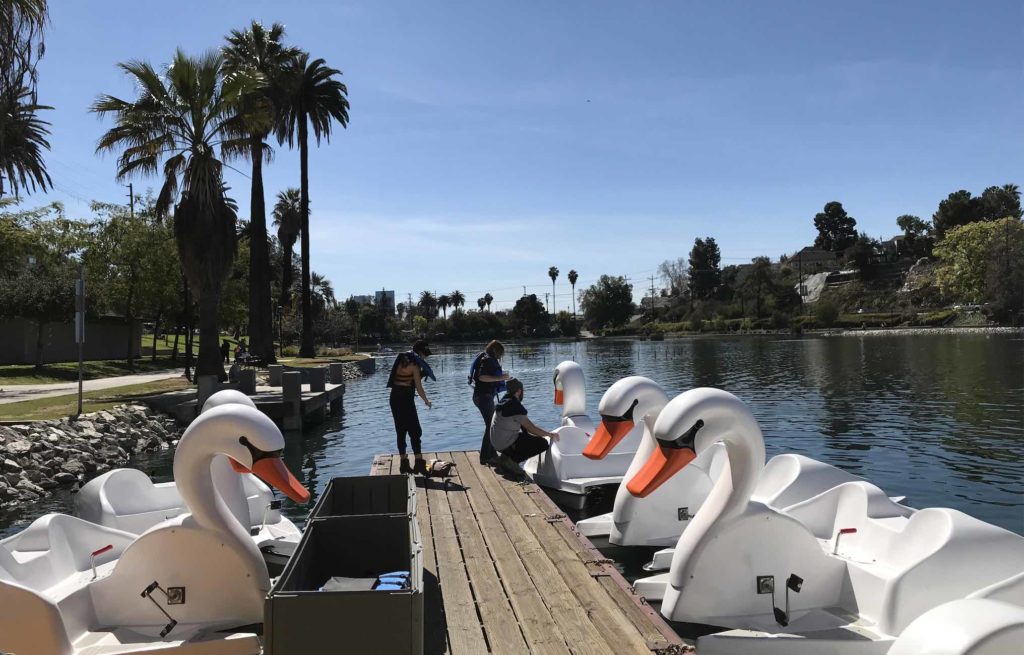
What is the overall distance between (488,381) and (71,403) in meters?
13.7

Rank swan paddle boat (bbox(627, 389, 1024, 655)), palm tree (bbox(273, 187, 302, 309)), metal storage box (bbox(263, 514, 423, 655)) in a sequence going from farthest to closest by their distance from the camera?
palm tree (bbox(273, 187, 302, 309))
swan paddle boat (bbox(627, 389, 1024, 655))
metal storage box (bbox(263, 514, 423, 655))

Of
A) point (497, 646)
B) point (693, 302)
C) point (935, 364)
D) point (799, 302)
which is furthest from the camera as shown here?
point (693, 302)

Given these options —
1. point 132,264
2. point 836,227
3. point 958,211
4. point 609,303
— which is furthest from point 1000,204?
point 132,264

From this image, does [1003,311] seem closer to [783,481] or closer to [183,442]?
[783,481]

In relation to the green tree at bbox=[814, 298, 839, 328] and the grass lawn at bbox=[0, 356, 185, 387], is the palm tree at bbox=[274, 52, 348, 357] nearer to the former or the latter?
the grass lawn at bbox=[0, 356, 185, 387]

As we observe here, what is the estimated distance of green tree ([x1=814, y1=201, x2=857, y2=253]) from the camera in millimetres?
145000

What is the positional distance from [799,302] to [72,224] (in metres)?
106

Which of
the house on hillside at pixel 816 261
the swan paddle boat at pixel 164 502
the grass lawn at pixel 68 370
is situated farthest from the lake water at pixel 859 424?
the house on hillside at pixel 816 261

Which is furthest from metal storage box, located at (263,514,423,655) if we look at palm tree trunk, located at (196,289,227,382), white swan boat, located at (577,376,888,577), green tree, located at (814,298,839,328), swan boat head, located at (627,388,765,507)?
green tree, located at (814,298,839,328)

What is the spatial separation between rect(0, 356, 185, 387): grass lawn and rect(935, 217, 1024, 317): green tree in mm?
78334

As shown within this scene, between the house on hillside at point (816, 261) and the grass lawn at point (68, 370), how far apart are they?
130m

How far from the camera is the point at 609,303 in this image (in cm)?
12738

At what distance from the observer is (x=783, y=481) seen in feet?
26.9

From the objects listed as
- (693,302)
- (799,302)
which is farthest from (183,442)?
(693,302)
